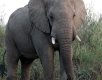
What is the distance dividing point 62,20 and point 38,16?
2.81ft

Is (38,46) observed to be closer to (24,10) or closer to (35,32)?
(35,32)

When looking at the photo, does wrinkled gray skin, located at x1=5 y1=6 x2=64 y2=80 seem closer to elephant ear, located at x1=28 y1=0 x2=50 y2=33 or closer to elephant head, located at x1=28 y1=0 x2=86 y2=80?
elephant ear, located at x1=28 y1=0 x2=50 y2=33

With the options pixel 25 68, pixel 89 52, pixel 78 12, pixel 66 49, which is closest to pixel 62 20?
pixel 66 49

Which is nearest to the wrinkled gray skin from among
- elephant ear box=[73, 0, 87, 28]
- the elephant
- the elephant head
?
the elephant

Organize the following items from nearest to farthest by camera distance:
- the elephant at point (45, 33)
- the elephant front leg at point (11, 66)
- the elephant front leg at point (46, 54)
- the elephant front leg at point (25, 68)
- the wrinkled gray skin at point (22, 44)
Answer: the elephant at point (45, 33) < the elephant front leg at point (46, 54) < the wrinkled gray skin at point (22, 44) < the elephant front leg at point (11, 66) < the elephant front leg at point (25, 68)

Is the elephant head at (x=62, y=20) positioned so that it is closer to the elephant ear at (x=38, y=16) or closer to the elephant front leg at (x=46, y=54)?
the elephant ear at (x=38, y=16)

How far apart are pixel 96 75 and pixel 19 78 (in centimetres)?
175

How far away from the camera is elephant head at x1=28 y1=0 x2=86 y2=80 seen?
8.67 m

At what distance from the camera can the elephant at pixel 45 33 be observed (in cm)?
871

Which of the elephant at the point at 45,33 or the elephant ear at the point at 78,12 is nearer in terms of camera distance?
the elephant at the point at 45,33

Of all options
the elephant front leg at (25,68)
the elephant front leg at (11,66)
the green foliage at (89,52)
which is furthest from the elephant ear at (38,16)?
the green foliage at (89,52)

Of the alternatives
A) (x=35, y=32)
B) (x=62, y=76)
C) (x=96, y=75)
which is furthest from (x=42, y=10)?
(x=96, y=75)

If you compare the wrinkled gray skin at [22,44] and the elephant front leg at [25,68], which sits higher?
the wrinkled gray skin at [22,44]

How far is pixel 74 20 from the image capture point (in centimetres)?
910
